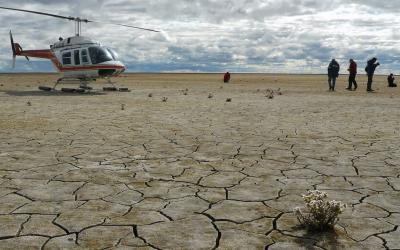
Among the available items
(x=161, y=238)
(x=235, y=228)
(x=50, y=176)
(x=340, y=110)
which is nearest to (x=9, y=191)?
(x=50, y=176)

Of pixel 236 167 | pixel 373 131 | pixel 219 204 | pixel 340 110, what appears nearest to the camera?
pixel 219 204

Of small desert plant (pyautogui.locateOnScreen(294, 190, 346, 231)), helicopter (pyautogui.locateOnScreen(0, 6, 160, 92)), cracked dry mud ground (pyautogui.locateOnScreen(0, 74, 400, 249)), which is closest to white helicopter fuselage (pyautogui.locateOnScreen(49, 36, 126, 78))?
helicopter (pyautogui.locateOnScreen(0, 6, 160, 92))

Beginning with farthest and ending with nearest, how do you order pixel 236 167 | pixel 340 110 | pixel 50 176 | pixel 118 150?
pixel 340 110
pixel 118 150
pixel 236 167
pixel 50 176

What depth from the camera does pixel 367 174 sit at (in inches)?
229

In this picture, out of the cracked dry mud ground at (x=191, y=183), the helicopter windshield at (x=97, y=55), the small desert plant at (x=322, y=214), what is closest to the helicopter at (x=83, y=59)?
the helicopter windshield at (x=97, y=55)

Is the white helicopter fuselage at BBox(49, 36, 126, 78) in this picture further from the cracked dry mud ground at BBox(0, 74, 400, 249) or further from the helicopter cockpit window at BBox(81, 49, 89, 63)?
the cracked dry mud ground at BBox(0, 74, 400, 249)

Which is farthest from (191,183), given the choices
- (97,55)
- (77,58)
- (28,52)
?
(28,52)

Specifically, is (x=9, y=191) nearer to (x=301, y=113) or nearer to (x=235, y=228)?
(x=235, y=228)

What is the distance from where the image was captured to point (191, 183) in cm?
537

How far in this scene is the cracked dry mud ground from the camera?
372 centimetres

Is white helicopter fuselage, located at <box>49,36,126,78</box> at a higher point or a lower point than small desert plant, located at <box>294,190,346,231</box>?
higher

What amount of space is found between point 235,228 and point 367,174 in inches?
108

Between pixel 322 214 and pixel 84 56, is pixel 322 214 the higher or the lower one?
the lower one

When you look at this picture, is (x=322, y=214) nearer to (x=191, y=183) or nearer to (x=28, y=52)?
(x=191, y=183)
